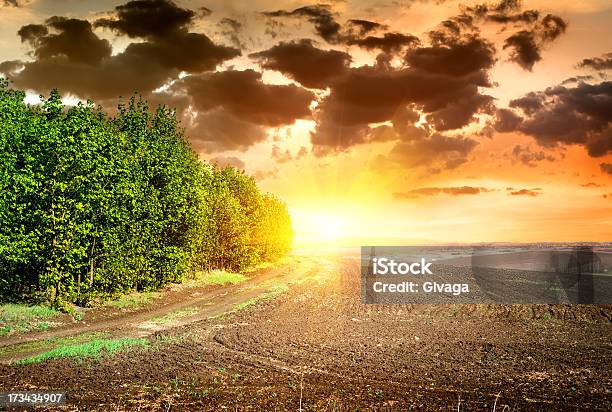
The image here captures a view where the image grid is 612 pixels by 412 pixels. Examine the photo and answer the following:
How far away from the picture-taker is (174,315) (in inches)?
1331

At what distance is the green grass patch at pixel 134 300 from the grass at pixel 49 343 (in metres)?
8.39

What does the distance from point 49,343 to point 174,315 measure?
32.4 ft

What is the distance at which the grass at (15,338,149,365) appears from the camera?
21.9 metres

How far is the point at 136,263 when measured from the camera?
38969 mm

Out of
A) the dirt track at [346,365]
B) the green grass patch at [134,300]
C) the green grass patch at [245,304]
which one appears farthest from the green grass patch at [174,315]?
the green grass patch at [134,300]

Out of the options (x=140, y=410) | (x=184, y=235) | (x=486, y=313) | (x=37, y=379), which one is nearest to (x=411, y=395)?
(x=140, y=410)

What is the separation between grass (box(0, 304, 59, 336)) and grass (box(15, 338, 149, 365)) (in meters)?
5.41

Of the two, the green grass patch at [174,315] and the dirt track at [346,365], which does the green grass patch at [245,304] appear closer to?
the dirt track at [346,365]

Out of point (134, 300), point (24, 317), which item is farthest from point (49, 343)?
point (134, 300)

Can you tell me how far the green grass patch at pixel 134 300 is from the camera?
35.8 meters

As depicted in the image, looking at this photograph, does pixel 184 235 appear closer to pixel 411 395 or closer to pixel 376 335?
pixel 376 335

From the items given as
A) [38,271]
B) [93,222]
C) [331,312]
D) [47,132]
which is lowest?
[331,312]

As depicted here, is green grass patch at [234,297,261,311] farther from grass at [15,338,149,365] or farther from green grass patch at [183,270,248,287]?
grass at [15,338,149,365]

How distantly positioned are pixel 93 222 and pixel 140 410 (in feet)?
72.2
